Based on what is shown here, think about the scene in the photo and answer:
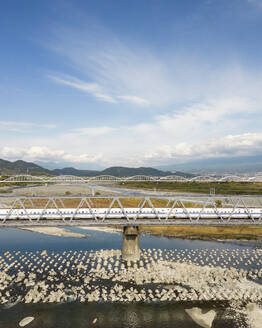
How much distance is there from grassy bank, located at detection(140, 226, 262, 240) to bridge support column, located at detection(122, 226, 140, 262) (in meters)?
23.0

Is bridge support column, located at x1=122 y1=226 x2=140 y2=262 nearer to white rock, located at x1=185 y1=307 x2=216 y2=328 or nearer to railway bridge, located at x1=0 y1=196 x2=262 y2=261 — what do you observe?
railway bridge, located at x1=0 y1=196 x2=262 y2=261

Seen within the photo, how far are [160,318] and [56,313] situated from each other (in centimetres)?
1492

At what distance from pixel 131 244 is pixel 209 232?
35.3m

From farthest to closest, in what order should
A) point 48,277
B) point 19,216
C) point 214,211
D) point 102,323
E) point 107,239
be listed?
point 107,239, point 214,211, point 19,216, point 48,277, point 102,323

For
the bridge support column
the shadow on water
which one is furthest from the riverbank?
the shadow on water

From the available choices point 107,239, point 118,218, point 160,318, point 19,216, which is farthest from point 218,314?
point 19,216

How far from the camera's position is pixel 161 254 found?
54281 mm

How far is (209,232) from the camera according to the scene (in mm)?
74000

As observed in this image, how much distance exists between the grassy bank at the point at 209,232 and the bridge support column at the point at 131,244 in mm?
22978

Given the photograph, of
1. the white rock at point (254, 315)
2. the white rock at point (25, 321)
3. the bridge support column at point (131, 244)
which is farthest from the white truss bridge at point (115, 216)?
the white rock at point (25, 321)

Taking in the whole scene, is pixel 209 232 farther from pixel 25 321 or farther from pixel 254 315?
pixel 25 321

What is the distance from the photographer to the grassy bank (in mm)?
69875

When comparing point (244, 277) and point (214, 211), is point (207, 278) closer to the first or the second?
point (244, 277)

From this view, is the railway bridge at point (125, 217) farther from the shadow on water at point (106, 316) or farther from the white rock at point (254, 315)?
the white rock at point (254, 315)
